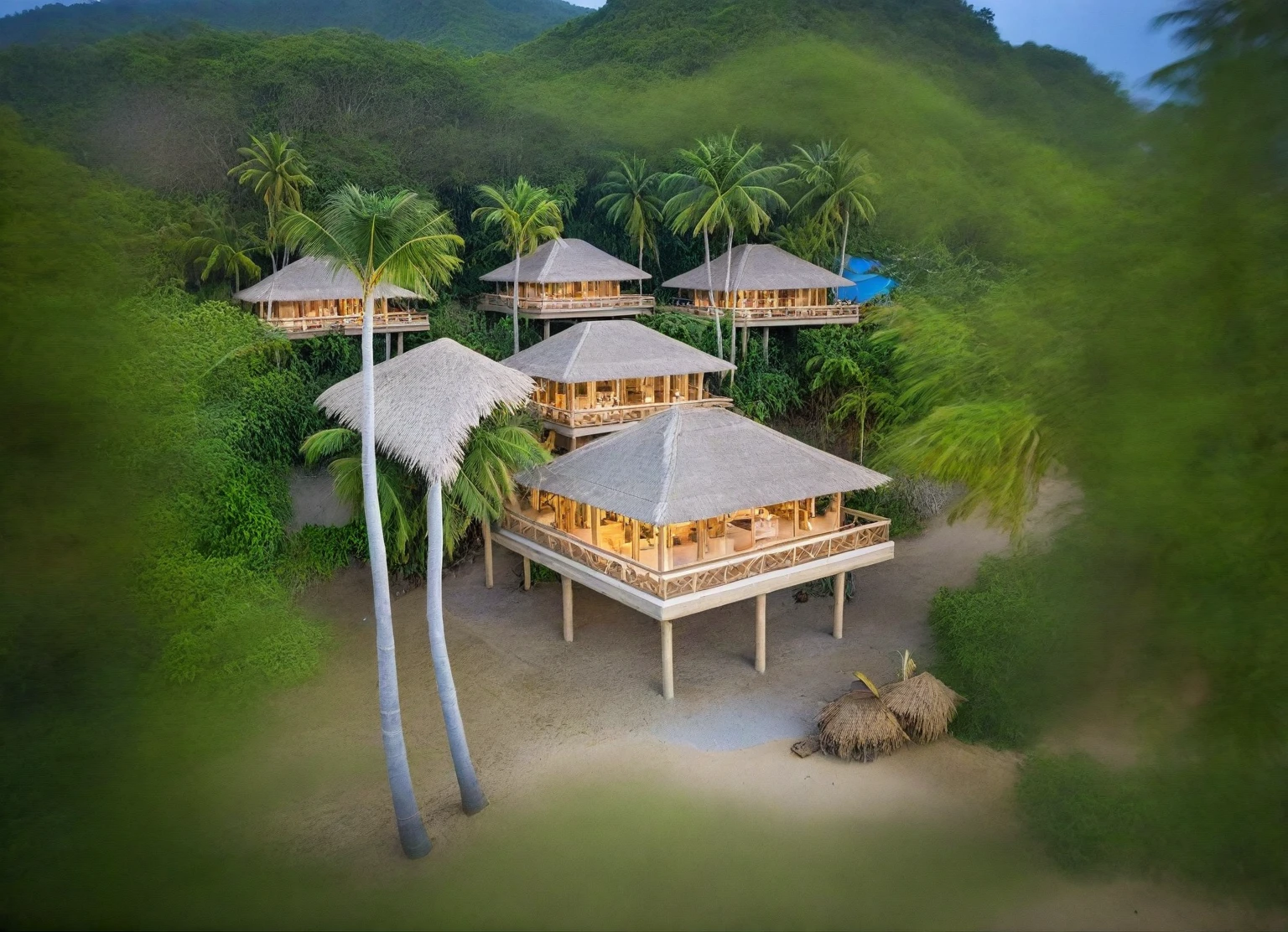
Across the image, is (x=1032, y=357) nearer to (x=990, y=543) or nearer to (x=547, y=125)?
(x=990, y=543)

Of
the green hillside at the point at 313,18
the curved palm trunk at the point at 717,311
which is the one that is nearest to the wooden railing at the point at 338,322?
the curved palm trunk at the point at 717,311

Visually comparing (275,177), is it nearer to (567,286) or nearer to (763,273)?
(567,286)

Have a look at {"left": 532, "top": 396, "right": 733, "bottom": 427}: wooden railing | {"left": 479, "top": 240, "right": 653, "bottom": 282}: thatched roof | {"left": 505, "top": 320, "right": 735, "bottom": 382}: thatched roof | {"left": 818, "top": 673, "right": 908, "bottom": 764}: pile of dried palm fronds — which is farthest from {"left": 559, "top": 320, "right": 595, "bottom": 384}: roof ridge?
{"left": 818, "top": 673, "right": 908, "bottom": 764}: pile of dried palm fronds

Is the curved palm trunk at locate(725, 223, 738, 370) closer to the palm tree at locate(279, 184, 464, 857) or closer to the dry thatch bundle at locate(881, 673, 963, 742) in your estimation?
the dry thatch bundle at locate(881, 673, 963, 742)

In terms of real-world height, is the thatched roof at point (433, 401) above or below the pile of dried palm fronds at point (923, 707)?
above

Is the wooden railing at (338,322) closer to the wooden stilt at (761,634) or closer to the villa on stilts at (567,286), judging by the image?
the villa on stilts at (567,286)

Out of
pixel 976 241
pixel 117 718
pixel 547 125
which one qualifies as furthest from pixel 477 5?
pixel 117 718
